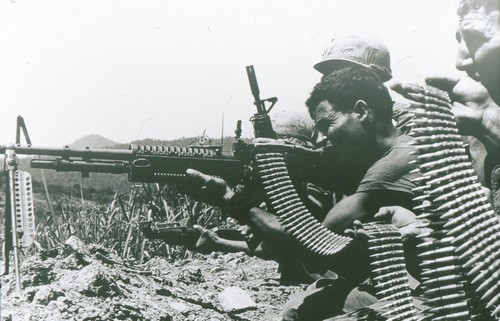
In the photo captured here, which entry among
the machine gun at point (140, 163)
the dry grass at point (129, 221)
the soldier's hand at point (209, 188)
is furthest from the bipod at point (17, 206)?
the dry grass at point (129, 221)

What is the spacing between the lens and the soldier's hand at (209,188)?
4.60m

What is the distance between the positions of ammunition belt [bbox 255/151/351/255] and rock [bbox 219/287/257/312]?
1505mm

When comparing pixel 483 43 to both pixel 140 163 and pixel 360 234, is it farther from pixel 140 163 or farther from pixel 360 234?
pixel 140 163

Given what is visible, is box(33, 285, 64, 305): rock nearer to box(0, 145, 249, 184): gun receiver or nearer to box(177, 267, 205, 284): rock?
box(0, 145, 249, 184): gun receiver

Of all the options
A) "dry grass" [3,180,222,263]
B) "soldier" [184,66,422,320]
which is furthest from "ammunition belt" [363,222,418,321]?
"dry grass" [3,180,222,263]

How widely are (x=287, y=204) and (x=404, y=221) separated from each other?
1.41 m

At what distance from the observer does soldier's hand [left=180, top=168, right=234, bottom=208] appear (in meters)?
4.60

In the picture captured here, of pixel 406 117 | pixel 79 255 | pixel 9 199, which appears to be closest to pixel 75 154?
pixel 9 199

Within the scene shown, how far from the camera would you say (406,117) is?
446 cm

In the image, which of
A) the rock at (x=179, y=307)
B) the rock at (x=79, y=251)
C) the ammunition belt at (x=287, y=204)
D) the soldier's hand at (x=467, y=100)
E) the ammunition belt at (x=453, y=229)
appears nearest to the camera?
the ammunition belt at (x=453, y=229)

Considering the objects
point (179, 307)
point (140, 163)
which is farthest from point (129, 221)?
point (140, 163)

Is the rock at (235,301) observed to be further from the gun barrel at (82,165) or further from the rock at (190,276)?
the gun barrel at (82,165)

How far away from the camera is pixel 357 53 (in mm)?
5062

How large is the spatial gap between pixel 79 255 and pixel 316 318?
8.58 ft
